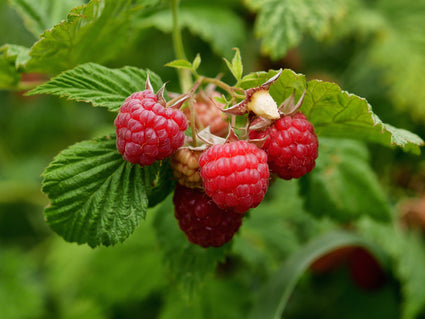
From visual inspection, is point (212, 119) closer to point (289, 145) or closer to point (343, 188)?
point (289, 145)

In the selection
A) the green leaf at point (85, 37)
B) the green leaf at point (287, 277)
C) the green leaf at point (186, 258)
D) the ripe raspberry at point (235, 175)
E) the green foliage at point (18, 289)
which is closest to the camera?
the ripe raspberry at point (235, 175)

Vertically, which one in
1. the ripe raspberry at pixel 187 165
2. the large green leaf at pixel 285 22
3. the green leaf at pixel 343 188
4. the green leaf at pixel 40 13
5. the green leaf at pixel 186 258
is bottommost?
the green leaf at pixel 343 188

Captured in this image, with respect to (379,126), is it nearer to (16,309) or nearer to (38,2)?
(38,2)

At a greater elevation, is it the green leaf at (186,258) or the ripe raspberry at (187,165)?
the ripe raspberry at (187,165)

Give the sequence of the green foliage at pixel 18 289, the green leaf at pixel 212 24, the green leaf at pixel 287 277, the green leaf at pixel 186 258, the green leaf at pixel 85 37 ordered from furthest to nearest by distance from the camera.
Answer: the green foliage at pixel 18 289 → the green leaf at pixel 212 24 → the green leaf at pixel 287 277 → the green leaf at pixel 186 258 → the green leaf at pixel 85 37

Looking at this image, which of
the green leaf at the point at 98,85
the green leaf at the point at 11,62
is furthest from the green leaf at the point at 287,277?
the green leaf at the point at 11,62

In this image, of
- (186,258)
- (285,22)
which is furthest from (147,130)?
(285,22)

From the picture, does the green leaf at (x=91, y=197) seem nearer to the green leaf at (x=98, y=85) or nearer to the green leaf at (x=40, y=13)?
the green leaf at (x=98, y=85)
